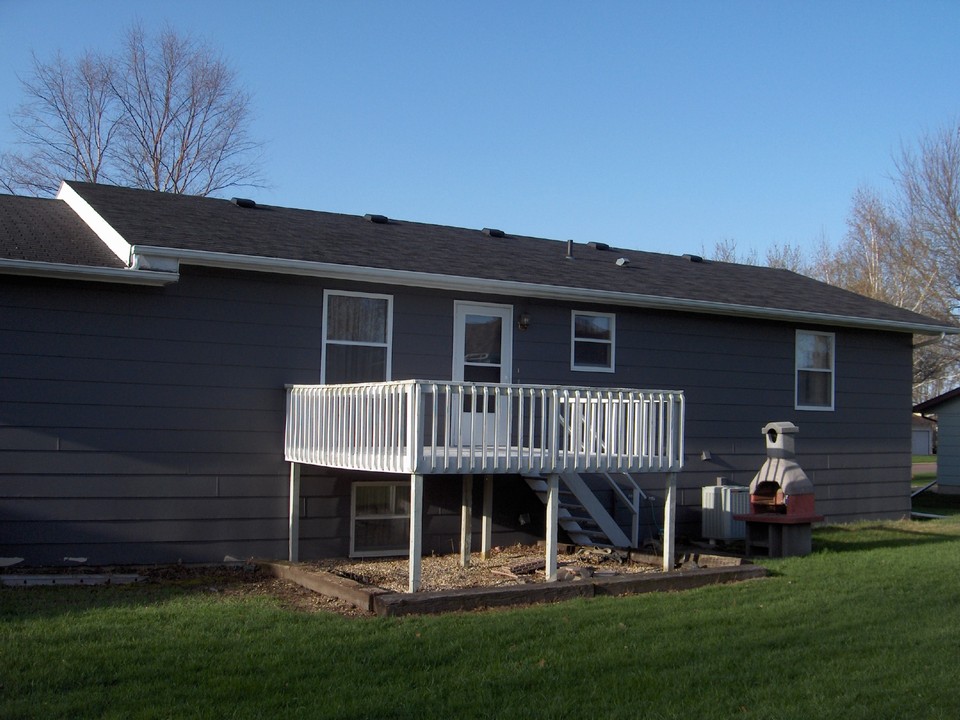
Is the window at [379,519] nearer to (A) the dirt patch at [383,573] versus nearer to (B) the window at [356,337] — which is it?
(A) the dirt patch at [383,573]

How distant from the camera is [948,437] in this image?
21.8 meters

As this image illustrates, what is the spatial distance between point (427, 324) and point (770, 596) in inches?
199

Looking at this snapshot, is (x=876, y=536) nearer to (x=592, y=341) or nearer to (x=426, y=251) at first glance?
(x=592, y=341)

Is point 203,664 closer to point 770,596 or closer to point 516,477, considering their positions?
point 770,596

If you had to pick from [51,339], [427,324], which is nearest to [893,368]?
[427,324]

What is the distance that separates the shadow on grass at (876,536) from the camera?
12.5m

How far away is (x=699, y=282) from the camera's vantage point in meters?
15.0

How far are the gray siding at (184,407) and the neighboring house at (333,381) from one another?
22 millimetres

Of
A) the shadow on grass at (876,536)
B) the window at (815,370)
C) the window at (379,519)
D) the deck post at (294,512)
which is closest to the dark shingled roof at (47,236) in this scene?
the deck post at (294,512)

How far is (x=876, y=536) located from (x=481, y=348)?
6195mm

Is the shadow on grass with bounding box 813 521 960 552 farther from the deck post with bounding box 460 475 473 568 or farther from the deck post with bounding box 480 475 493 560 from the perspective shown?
the deck post with bounding box 460 475 473 568

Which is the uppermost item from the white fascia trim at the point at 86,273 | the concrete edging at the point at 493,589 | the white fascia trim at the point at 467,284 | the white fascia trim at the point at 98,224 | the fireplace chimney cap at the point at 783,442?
the white fascia trim at the point at 98,224

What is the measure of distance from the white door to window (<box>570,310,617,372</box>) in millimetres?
1000

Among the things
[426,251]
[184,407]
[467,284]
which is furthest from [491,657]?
[426,251]
